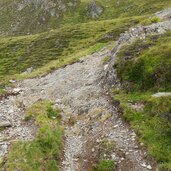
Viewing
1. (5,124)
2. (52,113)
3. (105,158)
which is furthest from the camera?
(52,113)

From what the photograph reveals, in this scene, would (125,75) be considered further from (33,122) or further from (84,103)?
(33,122)

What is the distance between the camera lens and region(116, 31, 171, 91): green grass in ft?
110

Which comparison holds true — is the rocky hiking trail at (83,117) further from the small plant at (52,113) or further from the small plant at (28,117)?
the small plant at (52,113)

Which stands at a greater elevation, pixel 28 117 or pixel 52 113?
pixel 28 117

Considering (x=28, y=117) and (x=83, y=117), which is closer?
(x=28, y=117)

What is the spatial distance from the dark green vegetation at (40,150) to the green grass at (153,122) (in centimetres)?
583

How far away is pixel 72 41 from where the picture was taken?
454ft

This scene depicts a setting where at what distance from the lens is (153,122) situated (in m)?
27.5

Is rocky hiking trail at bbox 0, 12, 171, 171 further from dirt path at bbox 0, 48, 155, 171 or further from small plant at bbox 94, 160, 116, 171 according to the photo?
small plant at bbox 94, 160, 116, 171

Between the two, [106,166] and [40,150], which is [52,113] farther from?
[106,166]

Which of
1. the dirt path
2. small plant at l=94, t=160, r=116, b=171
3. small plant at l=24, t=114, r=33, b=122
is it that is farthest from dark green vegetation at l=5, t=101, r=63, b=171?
small plant at l=94, t=160, r=116, b=171

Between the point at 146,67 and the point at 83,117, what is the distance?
7804mm

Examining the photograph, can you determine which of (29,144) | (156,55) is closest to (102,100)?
(156,55)

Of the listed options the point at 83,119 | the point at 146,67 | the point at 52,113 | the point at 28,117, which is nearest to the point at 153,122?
the point at 83,119
